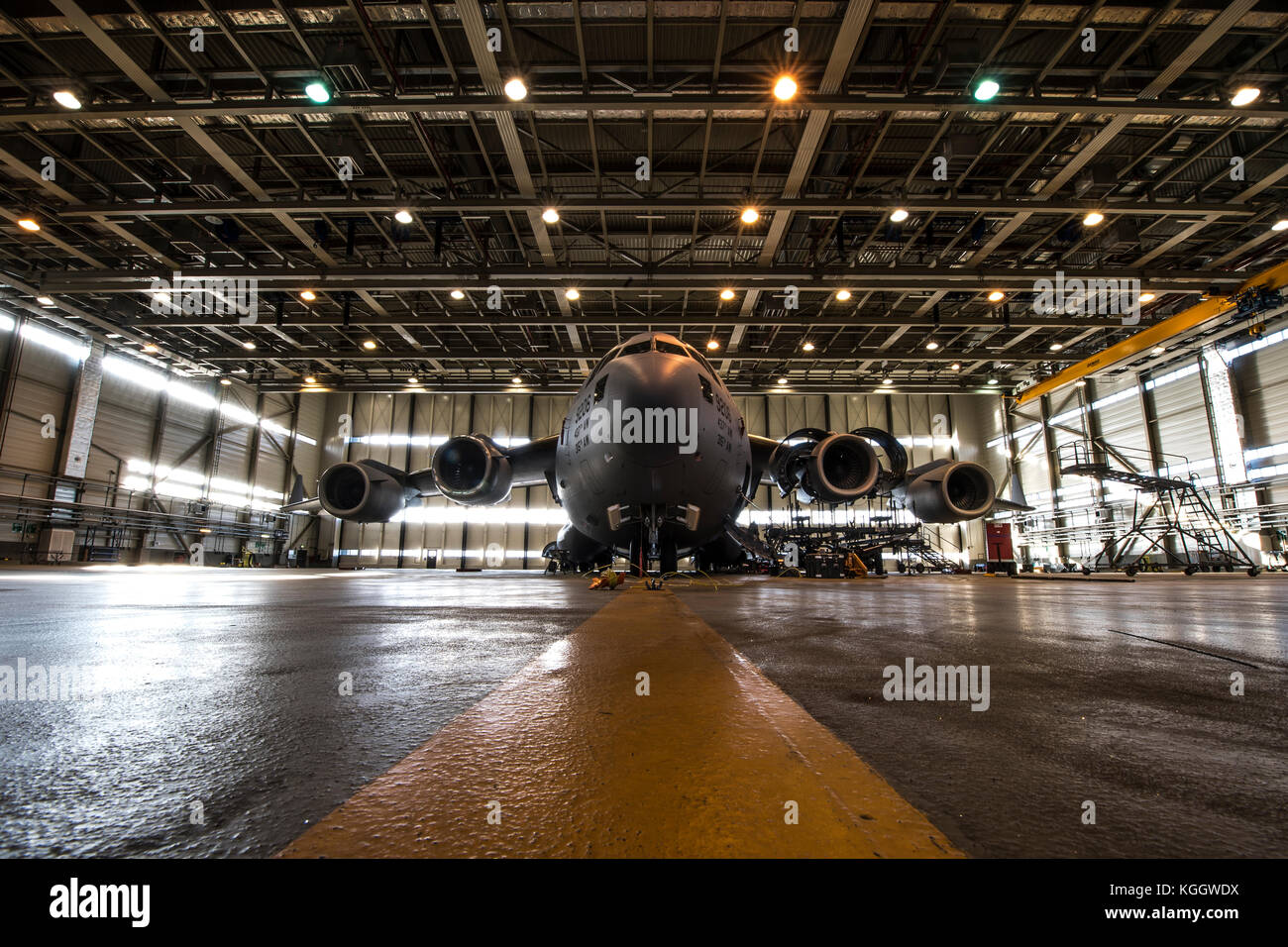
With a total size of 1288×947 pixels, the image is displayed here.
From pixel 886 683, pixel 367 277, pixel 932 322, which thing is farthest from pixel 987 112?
pixel 367 277

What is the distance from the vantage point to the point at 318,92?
1052 cm

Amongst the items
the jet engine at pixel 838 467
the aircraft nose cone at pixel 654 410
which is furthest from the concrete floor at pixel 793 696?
the jet engine at pixel 838 467

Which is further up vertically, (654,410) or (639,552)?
(654,410)

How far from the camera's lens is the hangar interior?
0.82m

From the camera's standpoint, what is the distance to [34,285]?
17.1 m

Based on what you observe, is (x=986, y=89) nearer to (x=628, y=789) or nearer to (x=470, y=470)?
(x=470, y=470)

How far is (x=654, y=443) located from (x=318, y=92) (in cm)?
1062

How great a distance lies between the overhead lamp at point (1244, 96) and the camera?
34.9 feet

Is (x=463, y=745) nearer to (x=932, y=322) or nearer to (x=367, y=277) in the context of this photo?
(x=367, y=277)

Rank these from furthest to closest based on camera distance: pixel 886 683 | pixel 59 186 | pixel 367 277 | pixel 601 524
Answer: pixel 367 277 → pixel 59 186 → pixel 601 524 → pixel 886 683

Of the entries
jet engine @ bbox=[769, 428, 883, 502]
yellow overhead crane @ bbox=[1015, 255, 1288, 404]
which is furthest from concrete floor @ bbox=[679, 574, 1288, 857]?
yellow overhead crane @ bbox=[1015, 255, 1288, 404]

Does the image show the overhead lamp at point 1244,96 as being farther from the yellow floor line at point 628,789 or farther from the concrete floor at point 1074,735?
the yellow floor line at point 628,789

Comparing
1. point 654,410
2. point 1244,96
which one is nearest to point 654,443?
point 654,410
